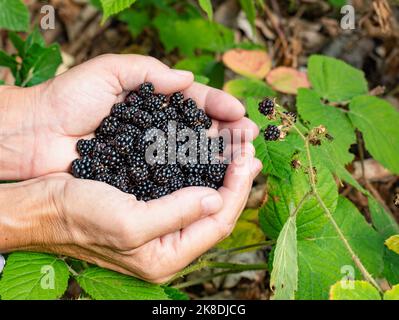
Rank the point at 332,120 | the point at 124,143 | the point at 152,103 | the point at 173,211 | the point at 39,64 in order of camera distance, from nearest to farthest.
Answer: the point at 173,211 < the point at 124,143 < the point at 152,103 < the point at 332,120 < the point at 39,64

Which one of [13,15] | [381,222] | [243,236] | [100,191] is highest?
[13,15]

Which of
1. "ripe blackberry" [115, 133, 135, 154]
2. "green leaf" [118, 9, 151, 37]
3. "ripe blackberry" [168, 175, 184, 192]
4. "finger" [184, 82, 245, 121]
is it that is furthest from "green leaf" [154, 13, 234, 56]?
"ripe blackberry" [168, 175, 184, 192]

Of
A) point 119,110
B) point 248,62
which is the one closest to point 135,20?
point 248,62

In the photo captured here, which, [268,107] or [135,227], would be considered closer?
[135,227]

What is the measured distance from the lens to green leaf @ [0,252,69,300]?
8.04 ft

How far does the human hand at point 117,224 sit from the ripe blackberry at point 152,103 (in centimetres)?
71

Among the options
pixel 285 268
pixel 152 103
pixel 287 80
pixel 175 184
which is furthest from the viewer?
pixel 287 80

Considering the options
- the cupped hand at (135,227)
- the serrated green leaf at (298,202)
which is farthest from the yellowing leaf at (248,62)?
the cupped hand at (135,227)

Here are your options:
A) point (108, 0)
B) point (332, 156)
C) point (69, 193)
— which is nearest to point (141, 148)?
point (69, 193)

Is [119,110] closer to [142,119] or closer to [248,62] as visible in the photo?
[142,119]

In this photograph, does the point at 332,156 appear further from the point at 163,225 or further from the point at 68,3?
the point at 68,3

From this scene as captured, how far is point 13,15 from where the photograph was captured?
3.76 m

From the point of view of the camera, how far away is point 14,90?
11.1 feet

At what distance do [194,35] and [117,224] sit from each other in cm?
287
